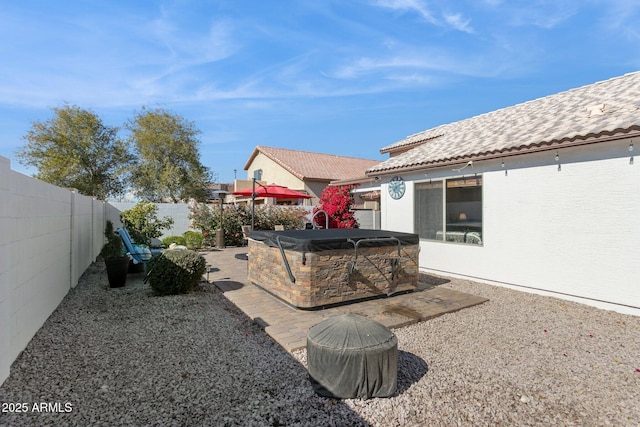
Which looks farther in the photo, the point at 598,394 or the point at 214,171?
the point at 214,171

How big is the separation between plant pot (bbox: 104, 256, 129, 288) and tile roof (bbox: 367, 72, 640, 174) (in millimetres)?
7199

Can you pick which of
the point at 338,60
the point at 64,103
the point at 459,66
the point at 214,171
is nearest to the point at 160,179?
the point at 214,171

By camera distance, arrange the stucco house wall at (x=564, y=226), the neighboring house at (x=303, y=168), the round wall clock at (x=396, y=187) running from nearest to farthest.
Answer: the stucco house wall at (x=564, y=226), the round wall clock at (x=396, y=187), the neighboring house at (x=303, y=168)

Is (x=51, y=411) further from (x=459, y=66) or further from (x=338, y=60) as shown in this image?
(x=459, y=66)

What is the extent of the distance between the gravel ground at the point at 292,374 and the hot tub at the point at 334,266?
39.2 inches

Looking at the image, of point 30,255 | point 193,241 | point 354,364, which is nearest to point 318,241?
point 354,364

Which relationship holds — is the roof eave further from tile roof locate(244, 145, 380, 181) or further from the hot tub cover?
tile roof locate(244, 145, 380, 181)

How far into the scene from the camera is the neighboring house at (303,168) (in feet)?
77.7

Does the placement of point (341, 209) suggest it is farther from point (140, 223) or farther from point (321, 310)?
point (321, 310)

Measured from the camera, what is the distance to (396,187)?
31.0 ft

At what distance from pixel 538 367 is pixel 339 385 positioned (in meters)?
2.40

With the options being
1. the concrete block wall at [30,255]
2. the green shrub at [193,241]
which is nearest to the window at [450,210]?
the concrete block wall at [30,255]

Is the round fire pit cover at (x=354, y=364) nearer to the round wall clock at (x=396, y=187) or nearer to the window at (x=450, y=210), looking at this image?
the window at (x=450, y=210)

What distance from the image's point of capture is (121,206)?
15266 millimetres
